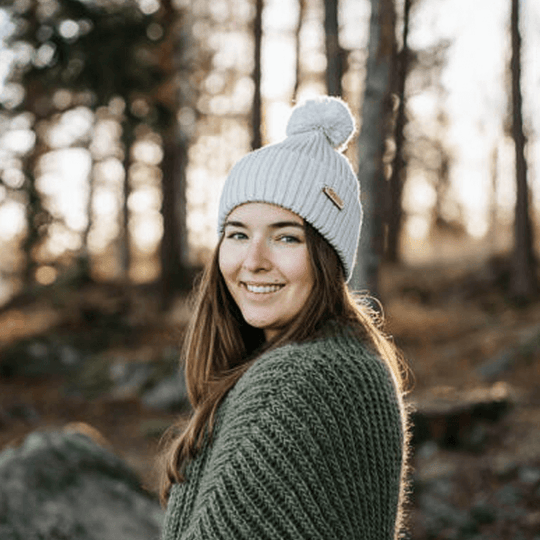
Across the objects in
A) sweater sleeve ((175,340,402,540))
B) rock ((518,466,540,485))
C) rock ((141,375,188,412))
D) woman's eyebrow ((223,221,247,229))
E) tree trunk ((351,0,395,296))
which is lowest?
rock ((141,375,188,412))

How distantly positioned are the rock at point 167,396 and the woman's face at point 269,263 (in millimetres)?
8535

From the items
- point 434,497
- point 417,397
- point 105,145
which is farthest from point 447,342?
point 105,145

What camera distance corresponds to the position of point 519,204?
17062 millimetres

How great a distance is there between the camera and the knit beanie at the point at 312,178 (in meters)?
2.59

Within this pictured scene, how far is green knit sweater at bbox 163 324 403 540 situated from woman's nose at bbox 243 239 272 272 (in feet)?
1.15

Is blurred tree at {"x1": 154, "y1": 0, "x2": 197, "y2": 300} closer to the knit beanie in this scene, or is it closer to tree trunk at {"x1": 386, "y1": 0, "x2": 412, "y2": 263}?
tree trunk at {"x1": 386, "y1": 0, "x2": 412, "y2": 263}

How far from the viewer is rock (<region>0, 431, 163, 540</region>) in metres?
4.80

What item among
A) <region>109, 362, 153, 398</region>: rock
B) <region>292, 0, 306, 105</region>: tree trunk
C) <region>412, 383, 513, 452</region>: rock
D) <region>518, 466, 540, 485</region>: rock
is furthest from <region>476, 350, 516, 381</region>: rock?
<region>292, 0, 306, 105</region>: tree trunk

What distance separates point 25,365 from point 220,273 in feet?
36.9

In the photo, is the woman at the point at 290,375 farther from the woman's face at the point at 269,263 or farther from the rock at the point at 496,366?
the rock at the point at 496,366

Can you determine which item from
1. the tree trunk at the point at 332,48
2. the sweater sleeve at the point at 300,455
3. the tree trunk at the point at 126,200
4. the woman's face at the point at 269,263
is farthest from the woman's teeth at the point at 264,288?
the tree trunk at the point at 126,200

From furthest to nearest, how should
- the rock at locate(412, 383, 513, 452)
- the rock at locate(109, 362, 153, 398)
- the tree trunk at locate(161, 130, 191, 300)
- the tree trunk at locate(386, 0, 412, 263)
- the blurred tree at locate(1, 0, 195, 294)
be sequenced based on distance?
the tree trunk at locate(386, 0, 412, 263)
the tree trunk at locate(161, 130, 191, 300)
the rock at locate(109, 362, 153, 398)
the blurred tree at locate(1, 0, 195, 294)
the rock at locate(412, 383, 513, 452)

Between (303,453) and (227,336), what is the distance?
32.6 inches

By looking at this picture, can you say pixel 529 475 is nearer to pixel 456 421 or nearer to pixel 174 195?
pixel 456 421
